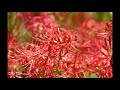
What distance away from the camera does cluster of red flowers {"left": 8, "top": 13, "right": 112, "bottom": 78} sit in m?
1.56

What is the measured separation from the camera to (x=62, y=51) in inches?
60.9

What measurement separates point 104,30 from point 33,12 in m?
→ 0.73

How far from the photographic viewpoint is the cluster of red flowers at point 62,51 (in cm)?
156

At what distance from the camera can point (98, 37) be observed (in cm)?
163
